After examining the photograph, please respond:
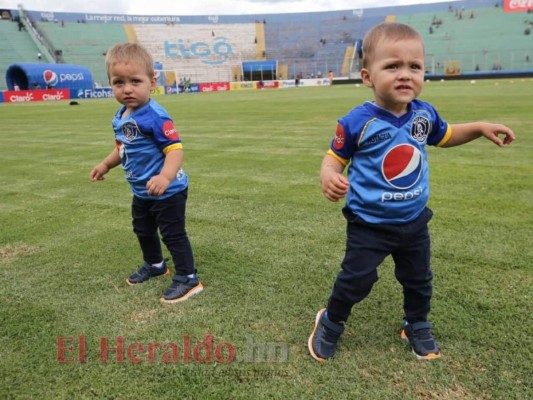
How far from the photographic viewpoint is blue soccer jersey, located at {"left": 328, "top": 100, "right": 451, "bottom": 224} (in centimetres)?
208

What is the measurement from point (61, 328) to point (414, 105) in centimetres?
226

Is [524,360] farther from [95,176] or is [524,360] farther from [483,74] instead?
[483,74]

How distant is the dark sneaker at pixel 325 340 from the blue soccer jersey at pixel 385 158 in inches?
23.1

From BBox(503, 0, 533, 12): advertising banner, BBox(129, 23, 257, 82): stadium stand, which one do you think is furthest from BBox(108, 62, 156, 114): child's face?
BBox(503, 0, 533, 12): advertising banner

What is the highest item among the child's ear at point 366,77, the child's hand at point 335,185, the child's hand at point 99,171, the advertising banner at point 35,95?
the advertising banner at point 35,95

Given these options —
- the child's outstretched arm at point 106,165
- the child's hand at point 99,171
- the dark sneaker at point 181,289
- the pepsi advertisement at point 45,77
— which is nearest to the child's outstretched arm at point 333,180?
the dark sneaker at point 181,289

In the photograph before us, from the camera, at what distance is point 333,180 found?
200 centimetres

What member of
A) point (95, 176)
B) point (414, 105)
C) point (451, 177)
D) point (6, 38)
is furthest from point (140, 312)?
point (6, 38)

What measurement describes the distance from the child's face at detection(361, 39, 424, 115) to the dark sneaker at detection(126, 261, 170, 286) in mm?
2108

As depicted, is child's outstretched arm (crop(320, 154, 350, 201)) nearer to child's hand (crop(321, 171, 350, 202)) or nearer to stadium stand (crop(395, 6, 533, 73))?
child's hand (crop(321, 171, 350, 202))

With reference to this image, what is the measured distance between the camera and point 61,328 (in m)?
2.63

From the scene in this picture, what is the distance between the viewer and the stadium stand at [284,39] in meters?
51.4

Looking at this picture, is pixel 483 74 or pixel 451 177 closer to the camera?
pixel 451 177

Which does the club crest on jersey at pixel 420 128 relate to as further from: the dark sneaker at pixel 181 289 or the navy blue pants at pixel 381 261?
the dark sneaker at pixel 181 289
